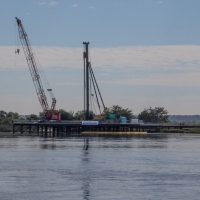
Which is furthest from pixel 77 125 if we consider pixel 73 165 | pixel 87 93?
pixel 73 165

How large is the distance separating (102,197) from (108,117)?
149 meters

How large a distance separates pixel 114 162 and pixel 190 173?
11218 millimetres

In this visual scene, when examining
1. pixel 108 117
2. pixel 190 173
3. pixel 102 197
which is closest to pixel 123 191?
pixel 102 197

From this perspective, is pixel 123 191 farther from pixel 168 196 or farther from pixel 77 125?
pixel 77 125

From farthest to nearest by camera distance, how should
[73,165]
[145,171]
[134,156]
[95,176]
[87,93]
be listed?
[87,93] → [134,156] → [73,165] → [145,171] → [95,176]

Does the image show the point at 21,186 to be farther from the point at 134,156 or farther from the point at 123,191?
the point at 134,156

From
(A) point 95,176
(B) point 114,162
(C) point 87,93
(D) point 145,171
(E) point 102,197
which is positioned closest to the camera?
(E) point 102,197

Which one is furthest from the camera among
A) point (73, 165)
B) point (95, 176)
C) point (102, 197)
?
point (73, 165)

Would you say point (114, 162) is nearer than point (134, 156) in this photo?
Yes

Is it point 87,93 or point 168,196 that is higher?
point 87,93

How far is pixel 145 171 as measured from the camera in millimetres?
47438

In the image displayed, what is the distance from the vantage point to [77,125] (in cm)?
17462

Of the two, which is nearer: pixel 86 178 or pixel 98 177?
pixel 86 178

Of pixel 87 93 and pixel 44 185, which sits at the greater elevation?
pixel 87 93
